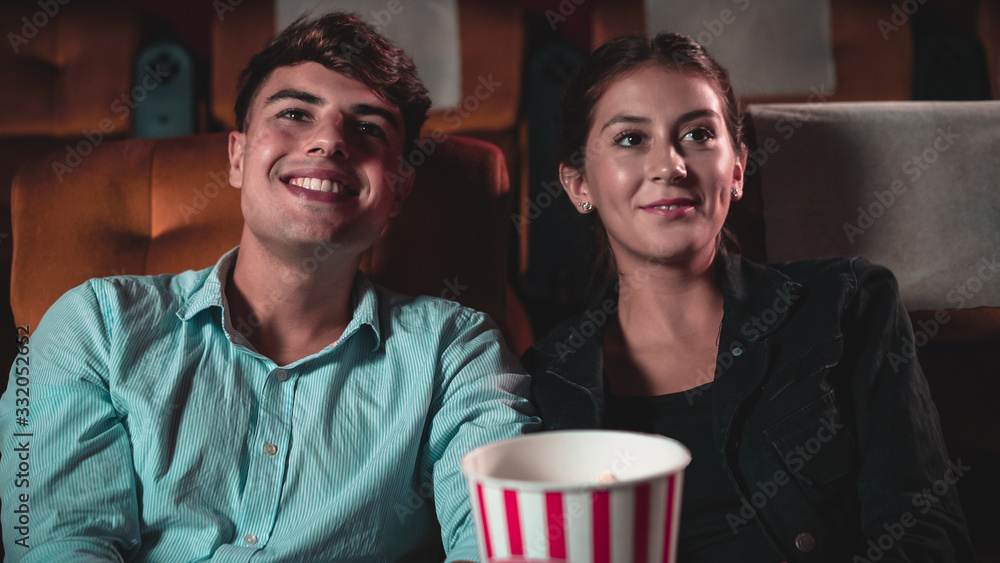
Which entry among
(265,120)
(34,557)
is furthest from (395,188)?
(34,557)

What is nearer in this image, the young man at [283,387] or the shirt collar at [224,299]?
the young man at [283,387]

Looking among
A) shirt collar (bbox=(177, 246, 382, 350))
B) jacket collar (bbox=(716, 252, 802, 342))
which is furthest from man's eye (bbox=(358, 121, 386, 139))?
jacket collar (bbox=(716, 252, 802, 342))

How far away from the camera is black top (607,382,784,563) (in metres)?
0.88

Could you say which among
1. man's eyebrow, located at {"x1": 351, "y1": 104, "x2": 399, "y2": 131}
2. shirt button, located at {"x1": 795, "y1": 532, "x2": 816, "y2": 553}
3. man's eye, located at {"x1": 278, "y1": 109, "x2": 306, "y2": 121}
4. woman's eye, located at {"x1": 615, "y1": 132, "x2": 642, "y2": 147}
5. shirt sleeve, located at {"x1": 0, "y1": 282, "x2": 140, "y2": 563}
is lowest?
shirt button, located at {"x1": 795, "y1": 532, "x2": 816, "y2": 553}

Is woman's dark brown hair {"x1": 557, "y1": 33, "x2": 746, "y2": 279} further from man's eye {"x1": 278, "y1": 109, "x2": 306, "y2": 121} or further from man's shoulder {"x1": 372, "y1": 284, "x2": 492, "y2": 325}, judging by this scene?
man's eye {"x1": 278, "y1": 109, "x2": 306, "y2": 121}

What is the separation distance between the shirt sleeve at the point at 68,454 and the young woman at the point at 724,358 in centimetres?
54

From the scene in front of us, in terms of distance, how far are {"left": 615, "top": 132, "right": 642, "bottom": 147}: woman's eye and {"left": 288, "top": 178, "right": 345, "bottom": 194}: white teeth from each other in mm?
401

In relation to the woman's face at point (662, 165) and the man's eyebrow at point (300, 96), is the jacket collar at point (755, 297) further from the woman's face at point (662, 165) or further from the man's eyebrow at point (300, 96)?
the man's eyebrow at point (300, 96)

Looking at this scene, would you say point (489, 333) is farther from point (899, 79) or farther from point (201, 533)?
point (899, 79)

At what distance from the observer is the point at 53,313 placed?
96cm

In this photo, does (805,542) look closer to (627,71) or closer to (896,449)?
(896,449)

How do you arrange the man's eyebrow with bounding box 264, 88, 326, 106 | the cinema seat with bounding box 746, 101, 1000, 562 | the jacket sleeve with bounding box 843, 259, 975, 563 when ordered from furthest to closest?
the cinema seat with bounding box 746, 101, 1000, 562 < the man's eyebrow with bounding box 264, 88, 326, 106 < the jacket sleeve with bounding box 843, 259, 975, 563

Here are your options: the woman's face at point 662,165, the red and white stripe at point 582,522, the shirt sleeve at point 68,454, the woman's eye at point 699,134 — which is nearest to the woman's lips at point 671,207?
the woman's face at point 662,165

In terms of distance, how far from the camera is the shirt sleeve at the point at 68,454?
2.61ft
